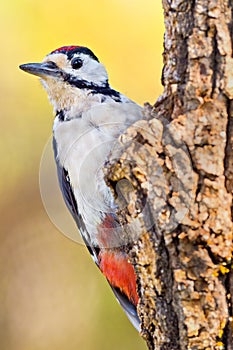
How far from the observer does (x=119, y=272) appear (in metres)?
3.01

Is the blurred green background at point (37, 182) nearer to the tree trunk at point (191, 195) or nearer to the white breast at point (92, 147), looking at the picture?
the white breast at point (92, 147)

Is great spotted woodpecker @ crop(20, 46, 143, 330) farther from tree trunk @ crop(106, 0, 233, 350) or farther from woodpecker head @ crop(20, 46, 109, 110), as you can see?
tree trunk @ crop(106, 0, 233, 350)

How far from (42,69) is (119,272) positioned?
922 mm

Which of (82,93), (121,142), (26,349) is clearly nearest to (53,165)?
(82,93)

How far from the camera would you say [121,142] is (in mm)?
1771

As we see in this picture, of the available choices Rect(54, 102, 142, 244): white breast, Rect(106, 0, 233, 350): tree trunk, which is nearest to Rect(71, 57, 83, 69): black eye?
Rect(54, 102, 142, 244): white breast

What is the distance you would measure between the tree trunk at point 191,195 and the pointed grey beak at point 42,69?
1.27 metres

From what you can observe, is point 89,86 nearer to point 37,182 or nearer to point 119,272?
point 119,272

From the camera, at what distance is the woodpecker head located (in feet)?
9.66

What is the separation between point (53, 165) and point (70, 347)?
1.92 m

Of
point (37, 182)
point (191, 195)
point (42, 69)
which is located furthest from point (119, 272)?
point (37, 182)

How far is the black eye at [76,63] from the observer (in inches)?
120

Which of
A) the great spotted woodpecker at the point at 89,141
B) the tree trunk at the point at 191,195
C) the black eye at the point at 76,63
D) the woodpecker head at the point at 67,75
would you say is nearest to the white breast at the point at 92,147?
the great spotted woodpecker at the point at 89,141

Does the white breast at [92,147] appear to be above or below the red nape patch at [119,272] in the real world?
above
